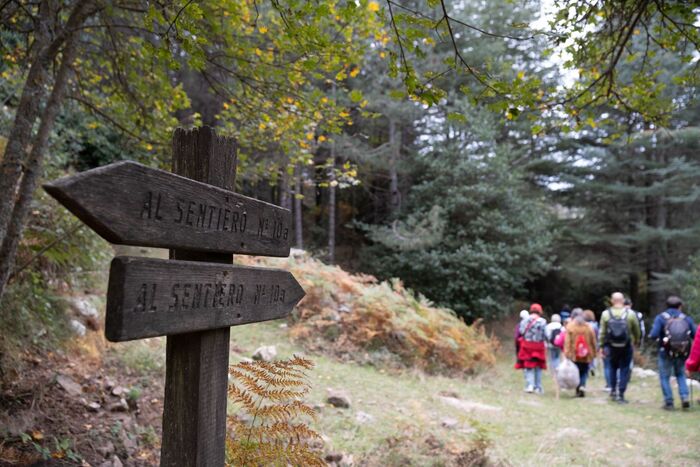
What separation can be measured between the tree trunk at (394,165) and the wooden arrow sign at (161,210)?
1711 cm

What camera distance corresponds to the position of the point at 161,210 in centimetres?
172

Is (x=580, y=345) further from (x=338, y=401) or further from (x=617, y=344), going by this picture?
(x=338, y=401)

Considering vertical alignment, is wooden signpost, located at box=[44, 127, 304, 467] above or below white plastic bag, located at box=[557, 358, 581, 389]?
above

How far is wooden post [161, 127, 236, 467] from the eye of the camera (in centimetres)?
202

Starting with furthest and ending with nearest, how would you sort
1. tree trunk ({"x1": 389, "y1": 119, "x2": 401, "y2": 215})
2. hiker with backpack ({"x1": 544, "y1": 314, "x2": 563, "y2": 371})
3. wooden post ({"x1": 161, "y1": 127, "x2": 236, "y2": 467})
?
tree trunk ({"x1": 389, "y1": 119, "x2": 401, "y2": 215})
hiker with backpack ({"x1": 544, "y1": 314, "x2": 563, "y2": 371})
wooden post ({"x1": 161, "y1": 127, "x2": 236, "y2": 467})

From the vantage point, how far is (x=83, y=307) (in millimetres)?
5719

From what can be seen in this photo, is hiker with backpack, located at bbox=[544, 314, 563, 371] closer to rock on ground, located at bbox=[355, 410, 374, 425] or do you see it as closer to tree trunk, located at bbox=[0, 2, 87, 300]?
rock on ground, located at bbox=[355, 410, 374, 425]

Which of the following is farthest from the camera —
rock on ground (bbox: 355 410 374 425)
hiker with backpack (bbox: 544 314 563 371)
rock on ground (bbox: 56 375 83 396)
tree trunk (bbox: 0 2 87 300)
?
hiker with backpack (bbox: 544 314 563 371)

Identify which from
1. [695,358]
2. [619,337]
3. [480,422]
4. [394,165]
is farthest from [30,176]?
[394,165]

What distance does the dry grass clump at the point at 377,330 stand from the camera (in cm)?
936

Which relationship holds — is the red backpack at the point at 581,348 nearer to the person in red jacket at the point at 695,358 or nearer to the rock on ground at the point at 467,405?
the rock on ground at the point at 467,405

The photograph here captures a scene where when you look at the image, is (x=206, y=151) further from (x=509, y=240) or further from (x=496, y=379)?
(x=509, y=240)

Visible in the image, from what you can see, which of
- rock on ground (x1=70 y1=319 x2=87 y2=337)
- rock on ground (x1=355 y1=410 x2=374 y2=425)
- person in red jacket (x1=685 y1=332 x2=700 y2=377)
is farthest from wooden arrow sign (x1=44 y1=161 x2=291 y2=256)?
person in red jacket (x1=685 y1=332 x2=700 y2=377)

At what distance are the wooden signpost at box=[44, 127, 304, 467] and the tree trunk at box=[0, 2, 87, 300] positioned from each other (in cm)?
234
